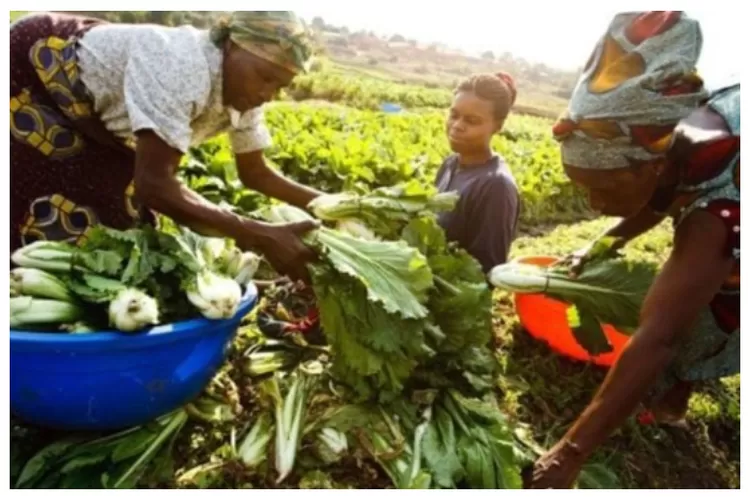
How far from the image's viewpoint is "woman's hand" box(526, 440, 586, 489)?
5.91 ft

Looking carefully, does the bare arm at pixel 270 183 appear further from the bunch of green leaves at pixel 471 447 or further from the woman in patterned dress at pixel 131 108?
the bunch of green leaves at pixel 471 447

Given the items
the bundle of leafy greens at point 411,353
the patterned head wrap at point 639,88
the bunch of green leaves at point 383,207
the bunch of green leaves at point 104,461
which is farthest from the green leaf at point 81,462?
the patterned head wrap at point 639,88

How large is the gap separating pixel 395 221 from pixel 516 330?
93cm

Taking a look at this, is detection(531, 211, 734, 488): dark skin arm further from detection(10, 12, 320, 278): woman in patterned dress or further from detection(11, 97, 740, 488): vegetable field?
detection(10, 12, 320, 278): woman in patterned dress

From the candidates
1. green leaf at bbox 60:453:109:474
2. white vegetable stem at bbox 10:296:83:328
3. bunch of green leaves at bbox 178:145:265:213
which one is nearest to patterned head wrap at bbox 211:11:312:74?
white vegetable stem at bbox 10:296:83:328

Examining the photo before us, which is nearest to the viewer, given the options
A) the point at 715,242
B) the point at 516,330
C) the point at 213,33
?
the point at 715,242

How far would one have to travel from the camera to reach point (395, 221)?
8.60 feet

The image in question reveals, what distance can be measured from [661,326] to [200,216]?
→ 1.25 meters

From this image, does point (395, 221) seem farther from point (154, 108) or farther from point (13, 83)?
point (13, 83)

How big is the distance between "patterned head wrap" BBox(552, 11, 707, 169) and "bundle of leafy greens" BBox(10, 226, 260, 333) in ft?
3.52

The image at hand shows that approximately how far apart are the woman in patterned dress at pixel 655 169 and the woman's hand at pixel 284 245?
0.79 m

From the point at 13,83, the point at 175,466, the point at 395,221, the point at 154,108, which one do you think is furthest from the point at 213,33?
the point at 175,466

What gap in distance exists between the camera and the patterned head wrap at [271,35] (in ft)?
6.86

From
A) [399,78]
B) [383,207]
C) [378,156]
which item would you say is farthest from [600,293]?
[399,78]
